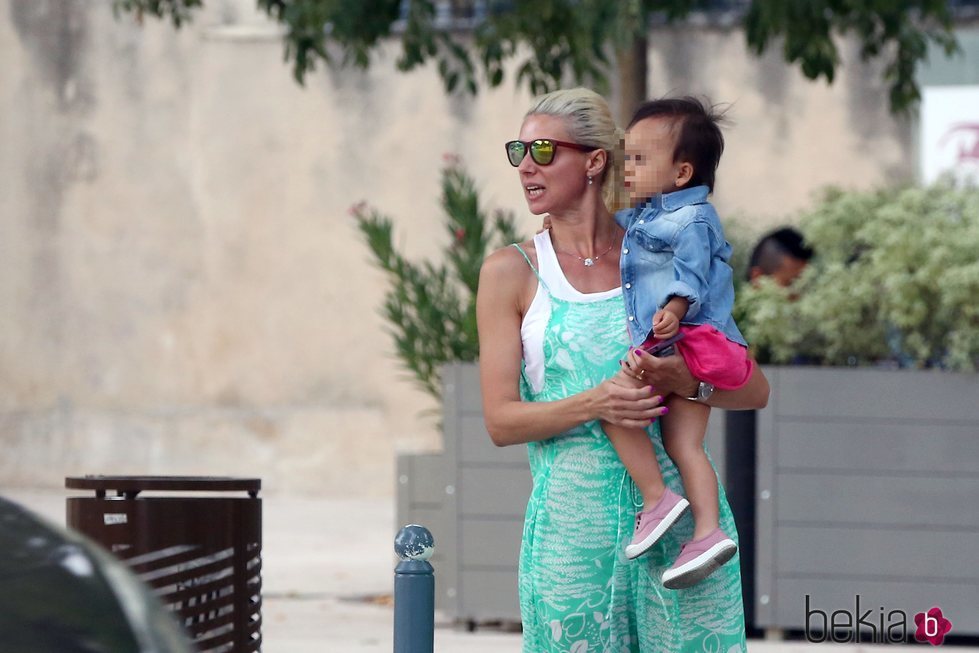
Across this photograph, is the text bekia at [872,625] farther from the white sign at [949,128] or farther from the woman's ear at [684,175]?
the white sign at [949,128]

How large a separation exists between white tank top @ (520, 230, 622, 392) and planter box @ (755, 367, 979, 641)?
3.96 m

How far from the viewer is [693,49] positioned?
14.3m

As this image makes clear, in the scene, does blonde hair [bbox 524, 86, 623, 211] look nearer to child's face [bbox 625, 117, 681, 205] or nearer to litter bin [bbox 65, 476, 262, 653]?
child's face [bbox 625, 117, 681, 205]

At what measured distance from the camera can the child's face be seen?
11.0 feet

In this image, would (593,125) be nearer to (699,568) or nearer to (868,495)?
(699,568)

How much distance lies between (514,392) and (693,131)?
662mm

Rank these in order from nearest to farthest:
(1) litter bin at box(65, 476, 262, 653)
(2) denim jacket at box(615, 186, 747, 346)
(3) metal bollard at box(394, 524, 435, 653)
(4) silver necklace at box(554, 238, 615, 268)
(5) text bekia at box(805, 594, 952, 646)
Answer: (2) denim jacket at box(615, 186, 747, 346) < (4) silver necklace at box(554, 238, 615, 268) < (3) metal bollard at box(394, 524, 435, 653) < (1) litter bin at box(65, 476, 262, 653) < (5) text bekia at box(805, 594, 952, 646)

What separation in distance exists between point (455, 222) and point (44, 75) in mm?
8170

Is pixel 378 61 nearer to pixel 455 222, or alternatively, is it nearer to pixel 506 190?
pixel 506 190

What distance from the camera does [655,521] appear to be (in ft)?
10.3

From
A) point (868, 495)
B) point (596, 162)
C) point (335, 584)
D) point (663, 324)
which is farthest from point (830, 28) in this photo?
point (663, 324)

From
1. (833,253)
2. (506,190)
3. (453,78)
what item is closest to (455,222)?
(453,78)

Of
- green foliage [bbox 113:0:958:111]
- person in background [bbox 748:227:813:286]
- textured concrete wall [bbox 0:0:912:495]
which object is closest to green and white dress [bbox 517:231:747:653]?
person in background [bbox 748:227:813:286]

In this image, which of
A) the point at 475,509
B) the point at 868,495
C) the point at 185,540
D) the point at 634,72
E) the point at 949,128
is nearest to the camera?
the point at 185,540
